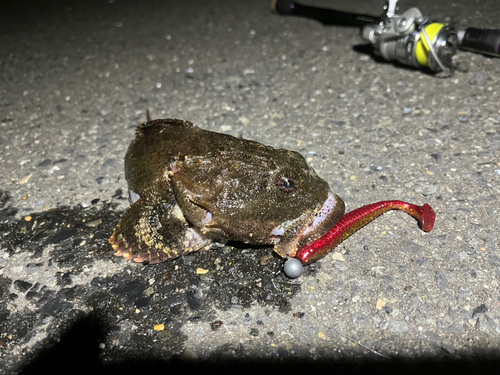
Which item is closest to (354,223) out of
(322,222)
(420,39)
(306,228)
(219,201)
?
(322,222)

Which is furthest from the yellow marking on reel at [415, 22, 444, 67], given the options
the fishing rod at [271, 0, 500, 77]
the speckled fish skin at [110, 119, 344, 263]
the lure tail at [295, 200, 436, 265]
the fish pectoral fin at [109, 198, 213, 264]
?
the fish pectoral fin at [109, 198, 213, 264]

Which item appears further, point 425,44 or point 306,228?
point 425,44

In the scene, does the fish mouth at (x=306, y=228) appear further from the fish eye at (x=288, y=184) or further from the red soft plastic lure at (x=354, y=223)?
the fish eye at (x=288, y=184)

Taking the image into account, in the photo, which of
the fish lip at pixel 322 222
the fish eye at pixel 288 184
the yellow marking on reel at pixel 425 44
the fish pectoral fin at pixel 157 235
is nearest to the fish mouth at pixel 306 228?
the fish lip at pixel 322 222

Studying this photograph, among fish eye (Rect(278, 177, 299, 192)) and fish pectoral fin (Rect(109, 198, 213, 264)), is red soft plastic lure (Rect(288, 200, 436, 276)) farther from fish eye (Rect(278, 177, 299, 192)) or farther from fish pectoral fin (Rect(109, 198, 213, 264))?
fish pectoral fin (Rect(109, 198, 213, 264))

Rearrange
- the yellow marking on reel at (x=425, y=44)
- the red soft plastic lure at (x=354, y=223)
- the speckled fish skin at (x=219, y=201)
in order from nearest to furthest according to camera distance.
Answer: the speckled fish skin at (x=219, y=201) → the red soft plastic lure at (x=354, y=223) → the yellow marking on reel at (x=425, y=44)

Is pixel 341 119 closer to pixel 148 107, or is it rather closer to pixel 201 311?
pixel 148 107

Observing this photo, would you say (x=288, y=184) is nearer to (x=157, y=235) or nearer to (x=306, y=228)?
(x=306, y=228)

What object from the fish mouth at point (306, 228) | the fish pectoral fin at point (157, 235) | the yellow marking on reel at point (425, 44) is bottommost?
the fish pectoral fin at point (157, 235)
